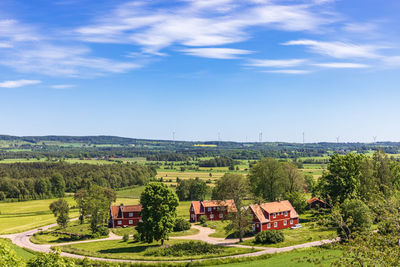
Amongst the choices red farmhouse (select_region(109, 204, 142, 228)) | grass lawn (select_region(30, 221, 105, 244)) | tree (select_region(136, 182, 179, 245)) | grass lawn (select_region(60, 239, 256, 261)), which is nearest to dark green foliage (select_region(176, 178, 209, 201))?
red farmhouse (select_region(109, 204, 142, 228))

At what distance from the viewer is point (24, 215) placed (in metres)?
105

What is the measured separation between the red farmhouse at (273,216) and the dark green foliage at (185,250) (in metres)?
14.4

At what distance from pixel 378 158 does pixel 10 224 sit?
96987 millimetres

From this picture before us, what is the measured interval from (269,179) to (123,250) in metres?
41.3

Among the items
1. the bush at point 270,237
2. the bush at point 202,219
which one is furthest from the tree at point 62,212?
the bush at point 270,237

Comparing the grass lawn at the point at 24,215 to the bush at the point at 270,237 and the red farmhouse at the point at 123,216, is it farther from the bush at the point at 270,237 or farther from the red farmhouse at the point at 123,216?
the bush at the point at 270,237

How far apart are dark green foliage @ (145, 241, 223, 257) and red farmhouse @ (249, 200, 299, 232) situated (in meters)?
14.4

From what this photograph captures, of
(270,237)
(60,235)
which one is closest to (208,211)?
(270,237)

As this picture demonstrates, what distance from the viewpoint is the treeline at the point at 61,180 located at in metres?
137

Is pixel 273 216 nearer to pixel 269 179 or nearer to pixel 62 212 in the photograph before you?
pixel 269 179

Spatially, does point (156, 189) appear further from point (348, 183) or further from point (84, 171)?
point (84, 171)

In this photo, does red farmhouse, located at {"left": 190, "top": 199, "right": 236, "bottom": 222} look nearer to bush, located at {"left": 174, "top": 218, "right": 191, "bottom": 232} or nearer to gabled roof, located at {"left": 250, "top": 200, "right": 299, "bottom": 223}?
bush, located at {"left": 174, "top": 218, "right": 191, "bottom": 232}

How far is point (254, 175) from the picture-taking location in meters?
87.2

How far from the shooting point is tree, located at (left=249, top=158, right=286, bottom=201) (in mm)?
85000
